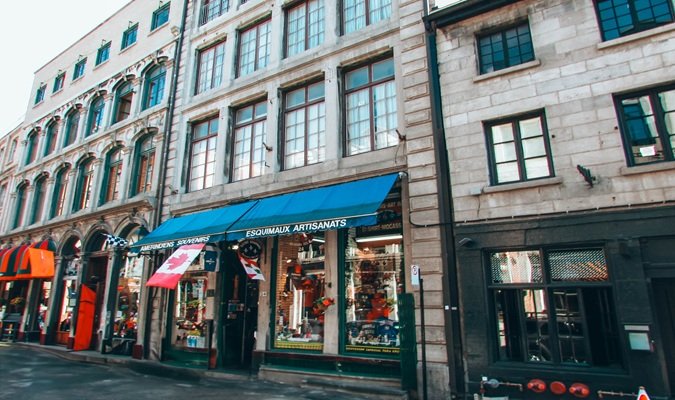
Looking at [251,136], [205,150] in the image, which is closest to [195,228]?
[251,136]

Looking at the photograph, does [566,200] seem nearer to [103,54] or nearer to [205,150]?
[205,150]

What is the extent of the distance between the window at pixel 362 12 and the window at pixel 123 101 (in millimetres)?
11338

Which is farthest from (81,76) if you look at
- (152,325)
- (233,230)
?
(233,230)

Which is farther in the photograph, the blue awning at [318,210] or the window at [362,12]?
the window at [362,12]

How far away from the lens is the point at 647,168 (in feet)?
21.9

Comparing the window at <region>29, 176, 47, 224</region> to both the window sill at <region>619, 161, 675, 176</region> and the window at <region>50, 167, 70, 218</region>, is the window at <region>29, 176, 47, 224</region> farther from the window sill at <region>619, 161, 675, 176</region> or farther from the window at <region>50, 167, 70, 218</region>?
the window sill at <region>619, 161, 675, 176</region>

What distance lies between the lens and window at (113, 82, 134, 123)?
59.2 ft

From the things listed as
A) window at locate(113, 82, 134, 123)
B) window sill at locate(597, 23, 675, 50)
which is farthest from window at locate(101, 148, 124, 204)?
window sill at locate(597, 23, 675, 50)

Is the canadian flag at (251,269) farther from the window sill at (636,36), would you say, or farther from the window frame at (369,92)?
the window sill at (636,36)

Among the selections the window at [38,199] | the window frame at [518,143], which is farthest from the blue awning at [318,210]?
the window at [38,199]

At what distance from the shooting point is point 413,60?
374 inches

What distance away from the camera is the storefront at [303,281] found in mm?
8914

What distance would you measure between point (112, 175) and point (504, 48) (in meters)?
15.8

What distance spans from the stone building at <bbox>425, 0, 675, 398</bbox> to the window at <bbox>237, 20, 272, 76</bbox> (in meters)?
6.96
